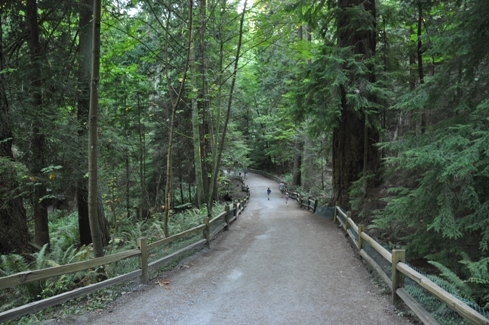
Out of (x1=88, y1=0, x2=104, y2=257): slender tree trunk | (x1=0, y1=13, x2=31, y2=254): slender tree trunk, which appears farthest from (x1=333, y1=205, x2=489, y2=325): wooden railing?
(x1=0, y1=13, x2=31, y2=254): slender tree trunk

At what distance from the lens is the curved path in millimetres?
4711

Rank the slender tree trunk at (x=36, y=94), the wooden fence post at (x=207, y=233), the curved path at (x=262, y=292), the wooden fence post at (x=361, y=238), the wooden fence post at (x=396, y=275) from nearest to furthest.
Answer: the curved path at (x=262, y=292), the wooden fence post at (x=396, y=275), the wooden fence post at (x=361, y=238), the slender tree trunk at (x=36, y=94), the wooden fence post at (x=207, y=233)

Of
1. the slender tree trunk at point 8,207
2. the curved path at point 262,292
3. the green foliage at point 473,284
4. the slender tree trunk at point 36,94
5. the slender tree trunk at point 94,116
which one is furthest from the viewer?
the slender tree trunk at point 36,94

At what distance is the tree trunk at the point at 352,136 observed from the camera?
12992mm

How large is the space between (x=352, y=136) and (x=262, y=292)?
32.2 feet

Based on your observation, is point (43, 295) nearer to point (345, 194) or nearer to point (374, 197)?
point (374, 197)

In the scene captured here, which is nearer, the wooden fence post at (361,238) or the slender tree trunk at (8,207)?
the slender tree trunk at (8,207)

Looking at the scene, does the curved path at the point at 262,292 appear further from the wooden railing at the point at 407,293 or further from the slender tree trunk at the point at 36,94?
the slender tree trunk at the point at 36,94

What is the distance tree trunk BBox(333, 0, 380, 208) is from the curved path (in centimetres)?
496

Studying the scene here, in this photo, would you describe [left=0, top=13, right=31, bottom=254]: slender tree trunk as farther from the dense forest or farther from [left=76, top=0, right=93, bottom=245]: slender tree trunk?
[left=76, top=0, right=93, bottom=245]: slender tree trunk

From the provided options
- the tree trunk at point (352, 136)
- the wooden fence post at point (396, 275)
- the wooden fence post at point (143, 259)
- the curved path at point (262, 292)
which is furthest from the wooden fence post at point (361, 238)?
the tree trunk at point (352, 136)

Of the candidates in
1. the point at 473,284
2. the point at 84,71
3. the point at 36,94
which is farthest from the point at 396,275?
the point at 36,94

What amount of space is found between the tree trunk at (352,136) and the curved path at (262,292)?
496 cm

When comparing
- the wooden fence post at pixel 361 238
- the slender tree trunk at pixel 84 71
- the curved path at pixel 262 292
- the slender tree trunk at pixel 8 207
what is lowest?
the curved path at pixel 262 292
